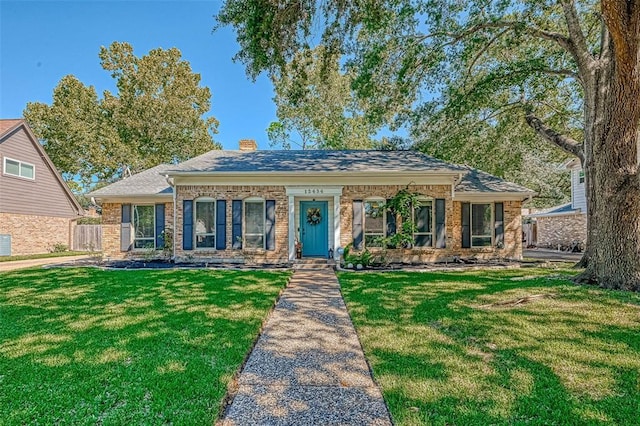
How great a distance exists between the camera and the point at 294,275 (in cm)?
982

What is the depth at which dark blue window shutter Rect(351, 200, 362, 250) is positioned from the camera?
11.8 m

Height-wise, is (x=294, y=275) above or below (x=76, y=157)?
below

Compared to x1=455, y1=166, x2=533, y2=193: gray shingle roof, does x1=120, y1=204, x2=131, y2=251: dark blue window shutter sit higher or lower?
lower

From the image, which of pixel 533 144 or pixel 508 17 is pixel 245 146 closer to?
pixel 508 17

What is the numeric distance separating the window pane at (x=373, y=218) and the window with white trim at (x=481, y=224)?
3.90m

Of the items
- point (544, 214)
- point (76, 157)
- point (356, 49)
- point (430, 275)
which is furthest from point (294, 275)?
point (76, 157)

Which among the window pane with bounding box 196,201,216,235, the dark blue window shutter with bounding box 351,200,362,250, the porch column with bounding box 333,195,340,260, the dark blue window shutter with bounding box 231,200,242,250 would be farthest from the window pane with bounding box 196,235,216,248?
the dark blue window shutter with bounding box 351,200,362,250

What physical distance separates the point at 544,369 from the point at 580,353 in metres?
0.77

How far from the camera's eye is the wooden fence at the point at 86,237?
64.4 feet

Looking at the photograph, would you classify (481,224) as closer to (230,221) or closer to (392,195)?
(392,195)

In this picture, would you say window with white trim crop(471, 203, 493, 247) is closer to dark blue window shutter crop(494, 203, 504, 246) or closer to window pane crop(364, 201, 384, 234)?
dark blue window shutter crop(494, 203, 504, 246)

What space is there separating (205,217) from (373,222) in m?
6.11

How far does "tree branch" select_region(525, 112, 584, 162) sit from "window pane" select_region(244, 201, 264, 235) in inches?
408

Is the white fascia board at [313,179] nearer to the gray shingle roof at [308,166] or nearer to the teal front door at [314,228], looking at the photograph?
the gray shingle roof at [308,166]
